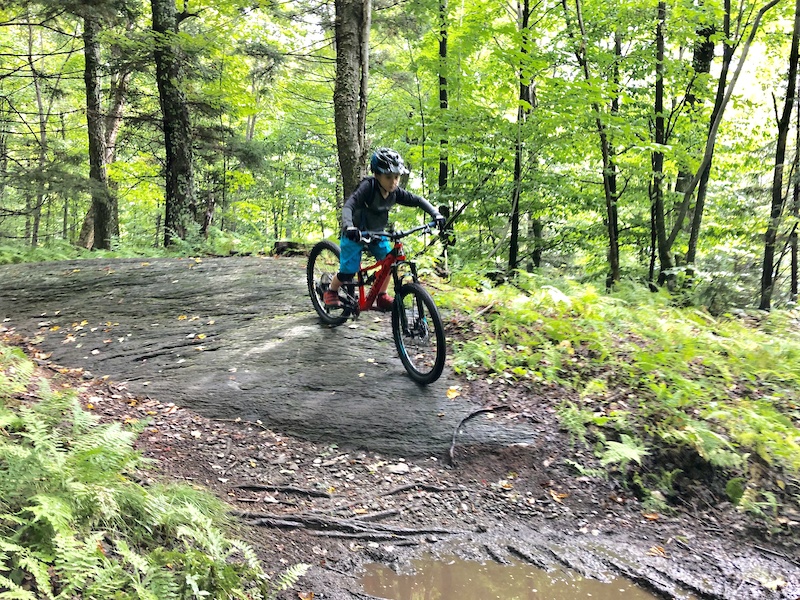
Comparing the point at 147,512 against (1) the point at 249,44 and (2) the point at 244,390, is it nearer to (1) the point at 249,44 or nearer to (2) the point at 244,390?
(2) the point at 244,390

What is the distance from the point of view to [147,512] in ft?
9.11

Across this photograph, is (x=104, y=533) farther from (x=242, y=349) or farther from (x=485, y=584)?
(x=242, y=349)

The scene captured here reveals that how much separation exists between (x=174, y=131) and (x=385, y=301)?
9.66m

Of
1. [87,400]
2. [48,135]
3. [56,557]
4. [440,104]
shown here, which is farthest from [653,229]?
[48,135]

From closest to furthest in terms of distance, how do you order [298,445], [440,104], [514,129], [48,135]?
1. [298,445]
2. [514,129]
3. [440,104]
4. [48,135]

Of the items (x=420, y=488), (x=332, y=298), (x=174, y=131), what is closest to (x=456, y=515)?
(x=420, y=488)

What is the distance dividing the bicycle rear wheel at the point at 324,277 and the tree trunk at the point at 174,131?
660 centimetres

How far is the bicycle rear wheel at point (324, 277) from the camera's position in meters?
6.24

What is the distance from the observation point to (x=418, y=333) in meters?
5.01

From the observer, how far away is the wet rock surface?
313 centimetres

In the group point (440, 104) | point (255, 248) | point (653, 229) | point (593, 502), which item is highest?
point (440, 104)

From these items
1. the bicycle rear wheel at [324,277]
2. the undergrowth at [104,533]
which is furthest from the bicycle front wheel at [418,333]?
the undergrowth at [104,533]

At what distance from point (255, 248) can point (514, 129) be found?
6184 mm

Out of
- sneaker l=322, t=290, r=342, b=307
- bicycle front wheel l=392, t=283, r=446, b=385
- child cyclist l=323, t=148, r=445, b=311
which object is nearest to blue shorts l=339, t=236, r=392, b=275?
child cyclist l=323, t=148, r=445, b=311
